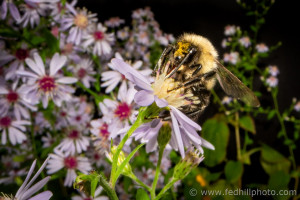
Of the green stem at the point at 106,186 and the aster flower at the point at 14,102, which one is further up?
the green stem at the point at 106,186

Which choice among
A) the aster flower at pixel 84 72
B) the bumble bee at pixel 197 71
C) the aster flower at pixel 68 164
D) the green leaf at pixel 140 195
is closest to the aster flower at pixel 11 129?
the aster flower at pixel 68 164

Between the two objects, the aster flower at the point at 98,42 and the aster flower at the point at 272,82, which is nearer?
the aster flower at the point at 98,42

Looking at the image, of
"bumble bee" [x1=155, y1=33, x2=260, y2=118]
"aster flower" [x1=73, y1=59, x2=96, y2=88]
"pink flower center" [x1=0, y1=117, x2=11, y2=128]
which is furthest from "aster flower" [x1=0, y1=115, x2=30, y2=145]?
"bumble bee" [x1=155, y1=33, x2=260, y2=118]

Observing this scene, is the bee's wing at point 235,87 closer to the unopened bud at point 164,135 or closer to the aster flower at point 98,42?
the unopened bud at point 164,135

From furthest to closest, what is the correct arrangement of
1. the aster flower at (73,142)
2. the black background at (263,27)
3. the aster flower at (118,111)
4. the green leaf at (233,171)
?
the black background at (263,27) → the green leaf at (233,171) → the aster flower at (73,142) → the aster flower at (118,111)

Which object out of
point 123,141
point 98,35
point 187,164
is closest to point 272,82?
point 98,35

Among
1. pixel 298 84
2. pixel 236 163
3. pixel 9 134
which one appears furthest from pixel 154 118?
pixel 298 84
